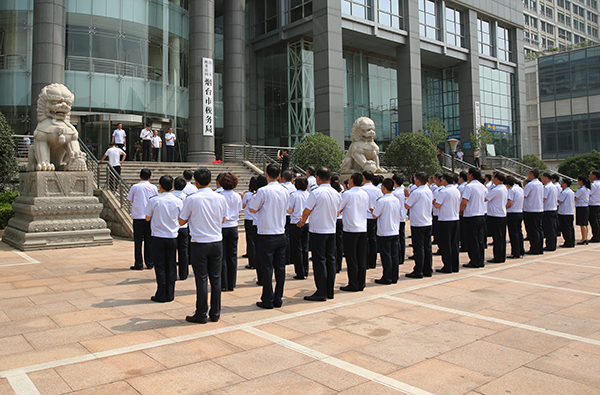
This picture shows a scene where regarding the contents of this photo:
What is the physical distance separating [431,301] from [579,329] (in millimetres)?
1857

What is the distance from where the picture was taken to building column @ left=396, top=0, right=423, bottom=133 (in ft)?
100

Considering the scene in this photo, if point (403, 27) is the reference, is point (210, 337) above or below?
below

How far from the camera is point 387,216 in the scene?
781 centimetres

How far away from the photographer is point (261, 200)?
6.40 meters

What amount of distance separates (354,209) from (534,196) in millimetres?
6290

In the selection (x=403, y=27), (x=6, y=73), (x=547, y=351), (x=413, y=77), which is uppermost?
(x=403, y=27)

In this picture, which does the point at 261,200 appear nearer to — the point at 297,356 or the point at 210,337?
the point at 210,337

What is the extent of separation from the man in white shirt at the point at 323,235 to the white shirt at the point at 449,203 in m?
3.01

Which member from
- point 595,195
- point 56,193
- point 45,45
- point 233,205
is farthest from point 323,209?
point 45,45

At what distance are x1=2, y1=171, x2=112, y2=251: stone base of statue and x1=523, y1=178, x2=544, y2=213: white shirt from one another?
1065 centimetres

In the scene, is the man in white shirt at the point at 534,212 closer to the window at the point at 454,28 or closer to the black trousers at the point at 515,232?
the black trousers at the point at 515,232

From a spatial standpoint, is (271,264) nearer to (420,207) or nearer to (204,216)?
(204,216)

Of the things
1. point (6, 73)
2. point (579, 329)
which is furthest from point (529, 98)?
point (579, 329)

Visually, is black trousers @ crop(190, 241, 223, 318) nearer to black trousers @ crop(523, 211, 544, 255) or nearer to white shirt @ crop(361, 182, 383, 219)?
white shirt @ crop(361, 182, 383, 219)
